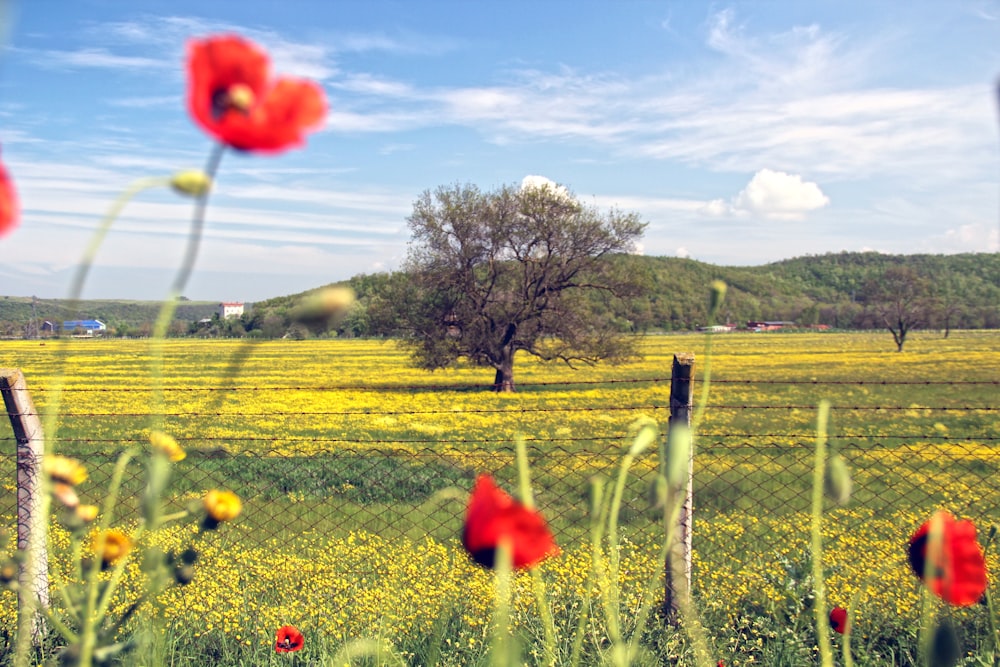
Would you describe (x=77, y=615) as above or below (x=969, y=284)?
below

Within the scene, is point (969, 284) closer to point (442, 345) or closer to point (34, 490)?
point (442, 345)

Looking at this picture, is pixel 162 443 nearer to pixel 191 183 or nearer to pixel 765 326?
pixel 191 183

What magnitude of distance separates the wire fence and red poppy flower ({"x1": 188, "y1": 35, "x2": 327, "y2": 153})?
0.77 feet

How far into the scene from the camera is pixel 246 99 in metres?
0.64

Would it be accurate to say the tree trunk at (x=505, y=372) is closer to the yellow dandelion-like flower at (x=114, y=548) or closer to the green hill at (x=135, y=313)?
the green hill at (x=135, y=313)

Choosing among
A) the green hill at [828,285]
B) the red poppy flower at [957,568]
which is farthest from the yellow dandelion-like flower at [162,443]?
the green hill at [828,285]

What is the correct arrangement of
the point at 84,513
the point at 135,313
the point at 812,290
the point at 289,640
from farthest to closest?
1. the point at 812,290
2. the point at 135,313
3. the point at 289,640
4. the point at 84,513

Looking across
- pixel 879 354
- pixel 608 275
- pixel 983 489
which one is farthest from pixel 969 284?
pixel 983 489

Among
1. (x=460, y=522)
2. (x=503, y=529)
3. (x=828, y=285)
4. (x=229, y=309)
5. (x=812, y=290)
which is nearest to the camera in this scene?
(x=503, y=529)

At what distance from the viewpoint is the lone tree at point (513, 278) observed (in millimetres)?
→ 24547

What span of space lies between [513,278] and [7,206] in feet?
80.6

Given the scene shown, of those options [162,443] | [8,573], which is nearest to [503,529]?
[162,443]

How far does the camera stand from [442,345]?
25.0 metres

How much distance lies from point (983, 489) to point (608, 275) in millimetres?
17231
